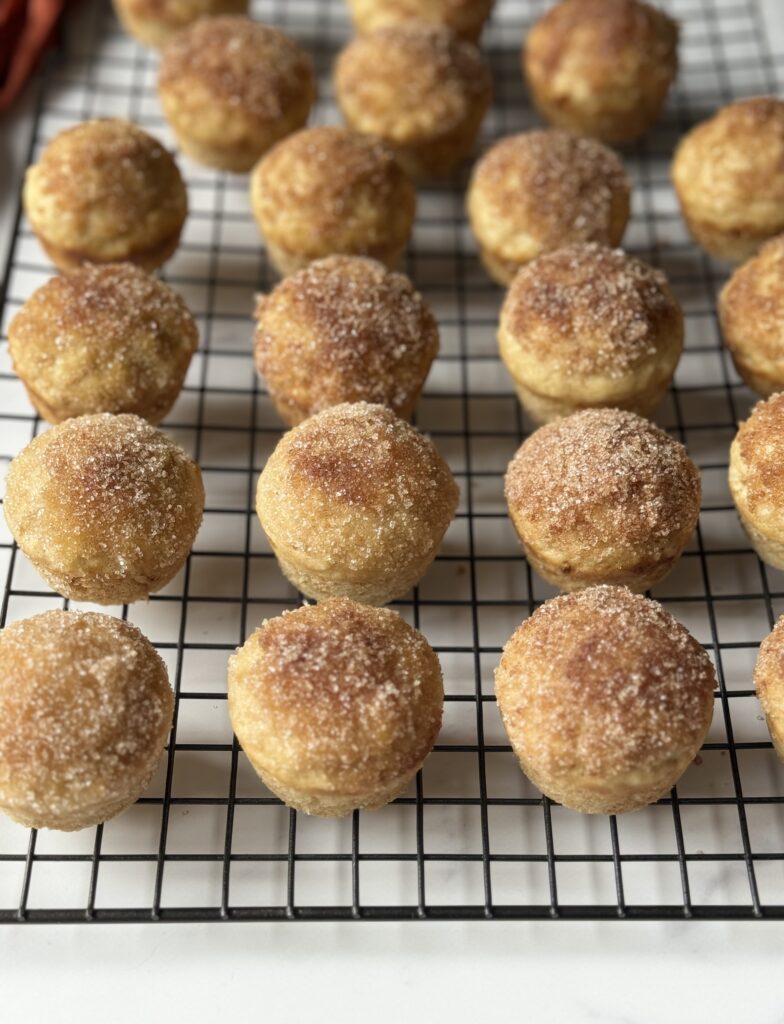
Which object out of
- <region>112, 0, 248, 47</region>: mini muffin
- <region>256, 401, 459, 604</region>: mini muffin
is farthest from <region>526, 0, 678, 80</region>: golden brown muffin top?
<region>256, 401, 459, 604</region>: mini muffin

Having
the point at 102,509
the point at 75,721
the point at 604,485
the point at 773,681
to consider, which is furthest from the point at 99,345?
the point at 773,681

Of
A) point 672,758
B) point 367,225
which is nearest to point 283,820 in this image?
point 672,758

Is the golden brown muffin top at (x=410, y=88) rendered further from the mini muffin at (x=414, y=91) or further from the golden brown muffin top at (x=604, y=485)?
the golden brown muffin top at (x=604, y=485)

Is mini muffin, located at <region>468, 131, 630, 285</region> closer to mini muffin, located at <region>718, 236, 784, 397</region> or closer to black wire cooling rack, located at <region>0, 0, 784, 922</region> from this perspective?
black wire cooling rack, located at <region>0, 0, 784, 922</region>

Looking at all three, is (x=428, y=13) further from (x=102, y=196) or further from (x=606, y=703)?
(x=606, y=703)

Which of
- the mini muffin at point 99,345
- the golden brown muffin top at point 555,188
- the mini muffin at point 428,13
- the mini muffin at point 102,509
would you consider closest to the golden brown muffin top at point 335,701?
the mini muffin at point 102,509

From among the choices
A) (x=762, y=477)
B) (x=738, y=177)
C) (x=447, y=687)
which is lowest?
(x=447, y=687)

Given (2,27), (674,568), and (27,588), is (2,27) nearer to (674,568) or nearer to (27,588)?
(27,588)
